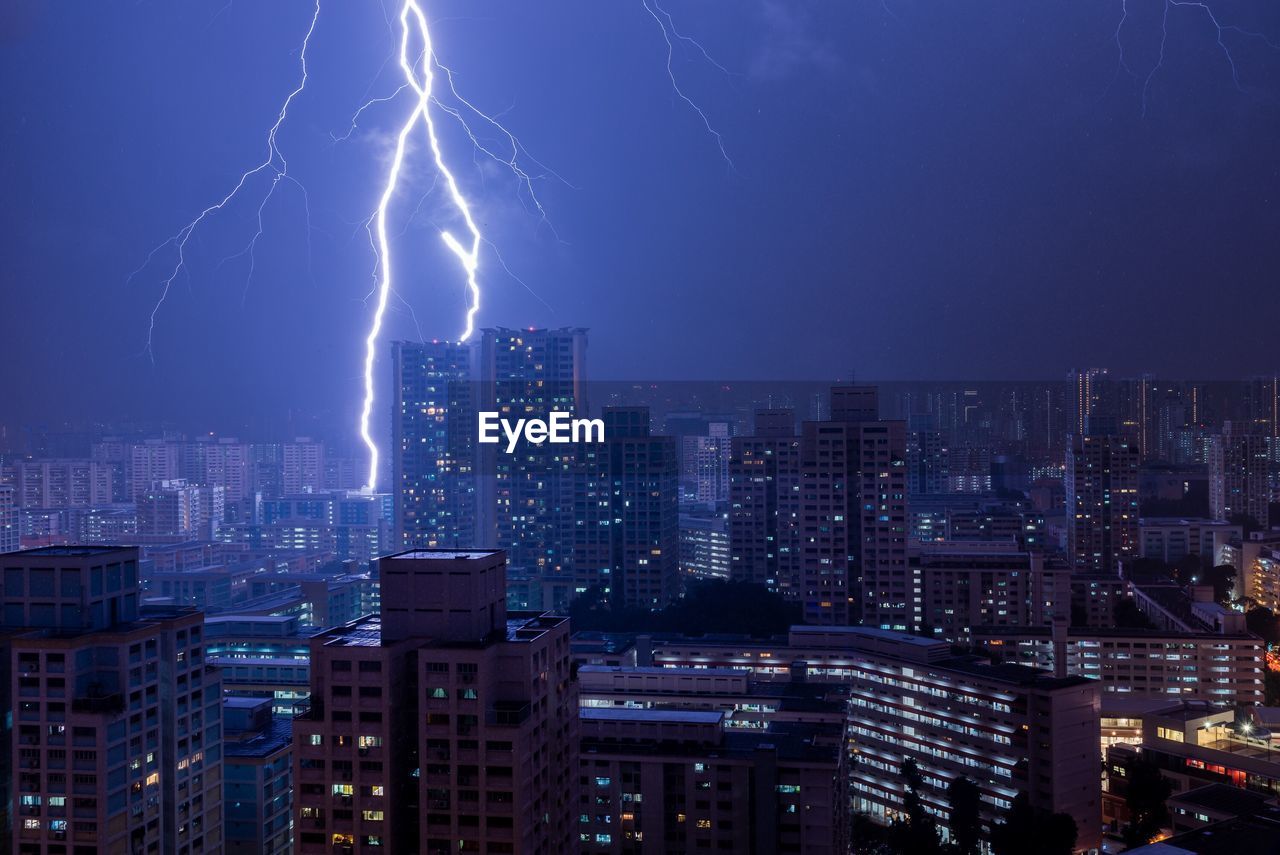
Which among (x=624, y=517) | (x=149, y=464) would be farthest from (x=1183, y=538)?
(x=149, y=464)

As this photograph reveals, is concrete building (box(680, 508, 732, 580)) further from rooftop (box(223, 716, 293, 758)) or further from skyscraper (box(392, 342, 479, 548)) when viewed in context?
rooftop (box(223, 716, 293, 758))

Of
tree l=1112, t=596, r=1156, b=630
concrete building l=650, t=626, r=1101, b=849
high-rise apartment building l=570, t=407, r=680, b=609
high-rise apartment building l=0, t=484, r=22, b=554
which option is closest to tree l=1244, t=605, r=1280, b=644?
tree l=1112, t=596, r=1156, b=630

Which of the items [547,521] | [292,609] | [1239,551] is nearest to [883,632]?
[547,521]

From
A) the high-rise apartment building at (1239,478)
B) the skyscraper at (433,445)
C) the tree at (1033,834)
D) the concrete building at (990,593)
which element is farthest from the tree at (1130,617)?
the skyscraper at (433,445)

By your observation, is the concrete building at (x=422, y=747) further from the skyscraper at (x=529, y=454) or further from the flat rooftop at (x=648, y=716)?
the skyscraper at (x=529, y=454)

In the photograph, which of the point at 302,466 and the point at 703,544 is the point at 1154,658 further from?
Answer: the point at 302,466
